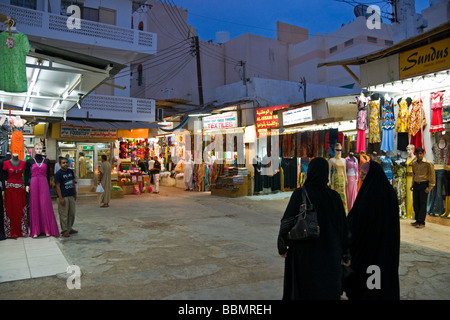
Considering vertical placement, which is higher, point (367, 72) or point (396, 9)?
point (396, 9)

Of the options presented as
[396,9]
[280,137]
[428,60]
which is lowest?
[280,137]

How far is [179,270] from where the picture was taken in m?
4.72

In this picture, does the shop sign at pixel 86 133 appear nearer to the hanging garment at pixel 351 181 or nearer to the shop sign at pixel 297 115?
the shop sign at pixel 297 115

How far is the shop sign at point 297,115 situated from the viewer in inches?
431

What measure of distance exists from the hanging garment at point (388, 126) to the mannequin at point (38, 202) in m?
7.56

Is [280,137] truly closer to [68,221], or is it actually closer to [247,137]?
[247,137]

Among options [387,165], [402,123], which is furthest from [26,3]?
[387,165]

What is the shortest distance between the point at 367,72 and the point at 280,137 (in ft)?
13.5

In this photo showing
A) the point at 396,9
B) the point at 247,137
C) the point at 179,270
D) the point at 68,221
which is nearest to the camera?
the point at 179,270

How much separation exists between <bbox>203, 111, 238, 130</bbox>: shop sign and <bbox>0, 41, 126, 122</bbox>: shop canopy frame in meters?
6.84

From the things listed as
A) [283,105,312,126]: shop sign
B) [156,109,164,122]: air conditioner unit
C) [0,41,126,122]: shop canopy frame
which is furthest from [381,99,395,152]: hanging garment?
[156,109,164,122]: air conditioner unit

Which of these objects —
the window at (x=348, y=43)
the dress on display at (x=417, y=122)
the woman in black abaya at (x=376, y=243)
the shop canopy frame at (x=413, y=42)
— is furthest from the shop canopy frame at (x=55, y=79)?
the window at (x=348, y=43)

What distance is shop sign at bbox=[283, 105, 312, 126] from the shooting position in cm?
1095
